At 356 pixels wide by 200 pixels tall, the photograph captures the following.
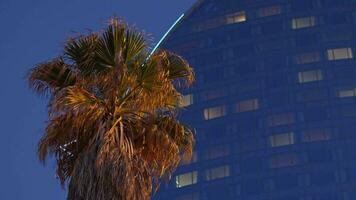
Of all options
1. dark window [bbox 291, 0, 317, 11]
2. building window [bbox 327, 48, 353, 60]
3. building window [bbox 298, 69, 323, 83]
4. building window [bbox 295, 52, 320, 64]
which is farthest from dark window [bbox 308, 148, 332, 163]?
dark window [bbox 291, 0, 317, 11]

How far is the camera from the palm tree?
1515cm

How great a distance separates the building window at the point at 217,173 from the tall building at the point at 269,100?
12cm

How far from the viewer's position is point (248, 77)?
12169 cm

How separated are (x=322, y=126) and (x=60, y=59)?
9942cm

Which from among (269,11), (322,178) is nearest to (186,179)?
(322,178)

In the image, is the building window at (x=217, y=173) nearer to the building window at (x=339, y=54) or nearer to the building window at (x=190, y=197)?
the building window at (x=190, y=197)

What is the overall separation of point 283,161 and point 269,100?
9747 mm

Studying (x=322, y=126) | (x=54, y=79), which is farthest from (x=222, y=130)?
(x=54, y=79)

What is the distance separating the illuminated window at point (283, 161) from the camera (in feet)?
365

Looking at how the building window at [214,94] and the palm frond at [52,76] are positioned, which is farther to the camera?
the building window at [214,94]

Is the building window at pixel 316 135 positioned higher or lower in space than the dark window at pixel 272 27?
lower

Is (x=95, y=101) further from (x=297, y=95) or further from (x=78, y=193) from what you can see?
(x=297, y=95)

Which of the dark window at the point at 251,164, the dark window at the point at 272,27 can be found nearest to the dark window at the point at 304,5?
the dark window at the point at 272,27

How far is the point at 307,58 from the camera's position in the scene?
399 ft
